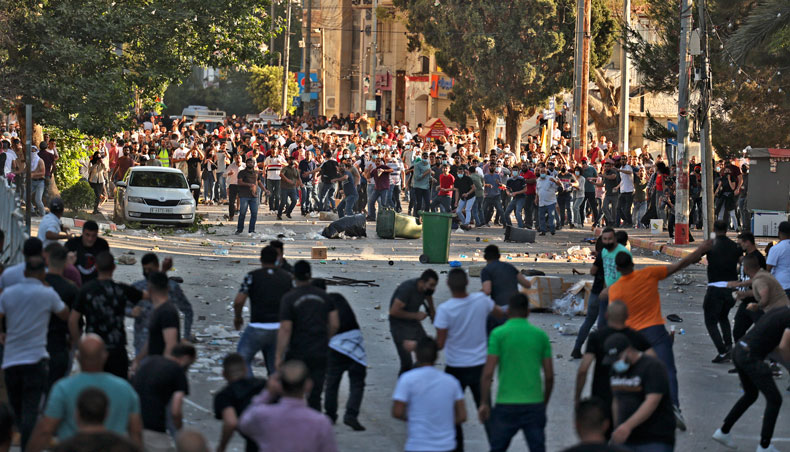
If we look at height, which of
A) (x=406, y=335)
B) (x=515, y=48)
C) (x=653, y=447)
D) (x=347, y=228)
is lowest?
(x=653, y=447)

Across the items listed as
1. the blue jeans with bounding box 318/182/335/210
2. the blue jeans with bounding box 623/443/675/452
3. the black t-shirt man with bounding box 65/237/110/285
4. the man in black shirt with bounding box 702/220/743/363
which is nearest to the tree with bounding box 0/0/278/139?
the blue jeans with bounding box 318/182/335/210

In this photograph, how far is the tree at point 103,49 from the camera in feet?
90.8

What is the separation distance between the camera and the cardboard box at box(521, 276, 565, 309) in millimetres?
17156

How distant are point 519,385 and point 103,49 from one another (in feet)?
74.4

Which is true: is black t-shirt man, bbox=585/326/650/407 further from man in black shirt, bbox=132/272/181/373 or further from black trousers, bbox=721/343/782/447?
man in black shirt, bbox=132/272/181/373

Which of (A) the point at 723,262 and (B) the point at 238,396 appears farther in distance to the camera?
(A) the point at 723,262

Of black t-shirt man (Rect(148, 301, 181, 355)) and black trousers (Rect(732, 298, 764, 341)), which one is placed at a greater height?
black t-shirt man (Rect(148, 301, 181, 355))

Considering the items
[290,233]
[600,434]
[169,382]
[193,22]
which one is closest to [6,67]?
[193,22]

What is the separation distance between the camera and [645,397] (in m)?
8.01

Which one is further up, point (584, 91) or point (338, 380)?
point (584, 91)

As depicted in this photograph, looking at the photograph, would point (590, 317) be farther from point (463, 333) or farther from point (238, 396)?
point (238, 396)

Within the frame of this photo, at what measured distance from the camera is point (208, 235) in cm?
2680

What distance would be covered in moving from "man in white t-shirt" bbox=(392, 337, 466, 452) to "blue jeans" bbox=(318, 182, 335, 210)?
24.2 metres

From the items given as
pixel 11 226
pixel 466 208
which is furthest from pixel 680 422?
pixel 466 208
